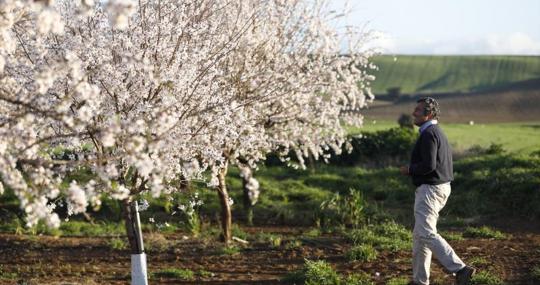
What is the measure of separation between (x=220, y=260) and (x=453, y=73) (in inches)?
3671

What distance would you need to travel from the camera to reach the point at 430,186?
872cm

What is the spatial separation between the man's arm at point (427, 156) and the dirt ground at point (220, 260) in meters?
1.78

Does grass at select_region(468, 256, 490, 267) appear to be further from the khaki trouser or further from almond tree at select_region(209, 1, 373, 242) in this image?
almond tree at select_region(209, 1, 373, 242)

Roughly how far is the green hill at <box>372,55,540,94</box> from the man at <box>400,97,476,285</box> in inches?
3145

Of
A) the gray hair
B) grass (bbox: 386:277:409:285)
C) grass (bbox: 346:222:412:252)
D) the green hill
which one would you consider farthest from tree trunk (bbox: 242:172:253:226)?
the green hill

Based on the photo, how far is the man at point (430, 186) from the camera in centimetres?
864

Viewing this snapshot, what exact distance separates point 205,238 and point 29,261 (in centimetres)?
323

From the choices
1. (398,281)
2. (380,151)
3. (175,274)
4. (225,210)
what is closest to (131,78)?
(175,274)

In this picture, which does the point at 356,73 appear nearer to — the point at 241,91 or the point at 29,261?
the point at 241,91

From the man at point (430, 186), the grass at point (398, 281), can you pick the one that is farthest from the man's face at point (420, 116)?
the grass at point (398, 281)

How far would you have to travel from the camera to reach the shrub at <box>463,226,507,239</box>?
12.8 metres

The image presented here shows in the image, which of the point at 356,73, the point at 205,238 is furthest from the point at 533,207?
the point at 205,238

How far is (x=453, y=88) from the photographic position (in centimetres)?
9181

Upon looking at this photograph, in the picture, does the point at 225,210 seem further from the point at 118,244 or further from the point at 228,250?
the point at 118,244
